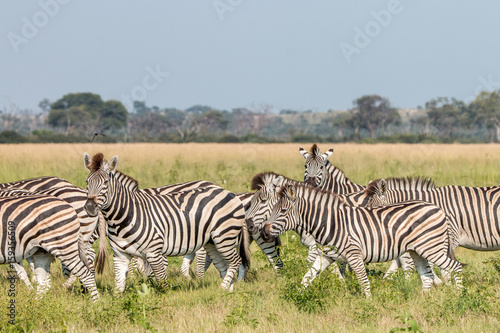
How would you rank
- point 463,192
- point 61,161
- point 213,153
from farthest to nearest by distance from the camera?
point 213,153 < point 61,161 < point 463,192

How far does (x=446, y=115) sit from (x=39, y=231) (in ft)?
278

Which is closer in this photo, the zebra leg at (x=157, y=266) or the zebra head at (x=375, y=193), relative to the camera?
the zebra leg at (x=157, y=266)

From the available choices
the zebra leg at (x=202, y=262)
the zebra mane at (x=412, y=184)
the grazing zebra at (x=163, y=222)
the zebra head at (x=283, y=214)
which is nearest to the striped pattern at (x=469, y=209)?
the zebra mane at (x=412, y=184)

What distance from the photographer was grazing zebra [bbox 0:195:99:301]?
692 centimetres

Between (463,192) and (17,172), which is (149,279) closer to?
(463,192)

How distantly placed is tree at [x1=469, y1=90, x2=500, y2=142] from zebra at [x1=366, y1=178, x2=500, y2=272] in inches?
2871

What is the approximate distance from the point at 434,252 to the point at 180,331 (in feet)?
11.2

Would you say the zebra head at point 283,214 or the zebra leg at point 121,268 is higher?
the zebra head at point 283,214

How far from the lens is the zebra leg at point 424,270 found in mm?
7953

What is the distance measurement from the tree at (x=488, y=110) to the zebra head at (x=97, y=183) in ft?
251

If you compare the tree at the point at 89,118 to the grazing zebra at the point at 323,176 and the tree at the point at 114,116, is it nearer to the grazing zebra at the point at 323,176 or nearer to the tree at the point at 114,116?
the tree at the point at 114,116

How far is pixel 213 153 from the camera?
30844mm

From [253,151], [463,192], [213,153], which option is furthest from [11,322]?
[253,151]

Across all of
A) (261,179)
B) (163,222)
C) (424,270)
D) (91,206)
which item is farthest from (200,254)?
(424,270)
